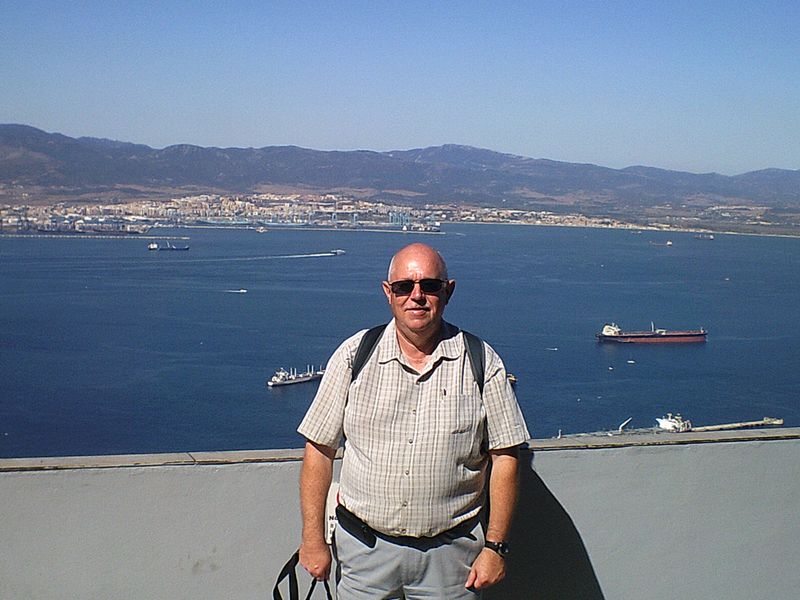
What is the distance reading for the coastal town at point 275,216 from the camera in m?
64.3

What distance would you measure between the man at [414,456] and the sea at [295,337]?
1649 centimetres

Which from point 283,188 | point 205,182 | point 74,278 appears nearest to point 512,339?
point 74,278

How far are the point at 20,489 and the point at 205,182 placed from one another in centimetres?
8592

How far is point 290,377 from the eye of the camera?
22.2 meters

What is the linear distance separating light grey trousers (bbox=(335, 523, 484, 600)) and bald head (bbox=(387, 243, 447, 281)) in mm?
372

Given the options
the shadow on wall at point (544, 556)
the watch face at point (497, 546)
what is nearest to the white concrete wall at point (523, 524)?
the shadow on wall at point (544, 556)

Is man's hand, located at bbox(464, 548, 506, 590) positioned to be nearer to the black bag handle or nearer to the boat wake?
the black bag handle

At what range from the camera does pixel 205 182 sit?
85.1 m

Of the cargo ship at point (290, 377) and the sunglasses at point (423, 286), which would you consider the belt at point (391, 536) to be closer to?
the sunglasses at point (423, 286)

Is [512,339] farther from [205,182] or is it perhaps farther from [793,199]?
[793,199]

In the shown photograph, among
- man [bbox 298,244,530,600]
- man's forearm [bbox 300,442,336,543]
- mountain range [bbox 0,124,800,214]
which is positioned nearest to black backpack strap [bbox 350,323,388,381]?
man [bbox 298,244,530,600]

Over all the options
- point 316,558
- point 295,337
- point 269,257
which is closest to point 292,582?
point 316,558

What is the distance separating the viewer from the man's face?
4.49 ft

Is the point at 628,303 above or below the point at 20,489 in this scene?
below
